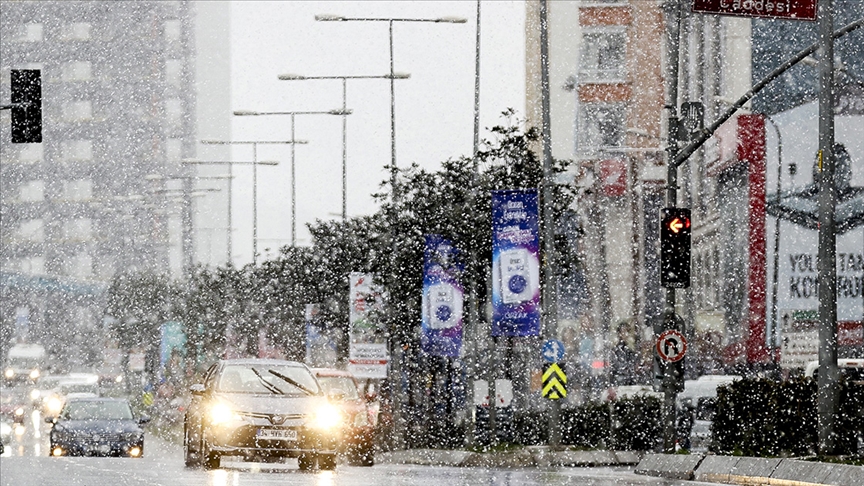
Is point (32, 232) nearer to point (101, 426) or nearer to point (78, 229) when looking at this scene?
point (78, 229)

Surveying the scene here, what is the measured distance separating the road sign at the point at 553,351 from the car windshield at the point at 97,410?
788 centimetres

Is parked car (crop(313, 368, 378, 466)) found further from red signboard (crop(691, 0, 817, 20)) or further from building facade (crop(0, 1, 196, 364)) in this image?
building facade (crop(0, 1, 196, 364))

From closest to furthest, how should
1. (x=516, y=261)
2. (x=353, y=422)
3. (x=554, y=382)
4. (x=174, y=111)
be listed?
(x=353, y=422) → (x=516, y=261) → (x=554, y=382) → (x=174, y=111)

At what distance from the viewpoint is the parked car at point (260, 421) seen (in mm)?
21891

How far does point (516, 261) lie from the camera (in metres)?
32.1

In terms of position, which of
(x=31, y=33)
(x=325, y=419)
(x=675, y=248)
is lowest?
(x=325, y=419)

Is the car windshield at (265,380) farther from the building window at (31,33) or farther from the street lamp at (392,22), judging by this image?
the building window at (31,33)

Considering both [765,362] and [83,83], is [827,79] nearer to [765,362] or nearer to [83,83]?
[765,362]

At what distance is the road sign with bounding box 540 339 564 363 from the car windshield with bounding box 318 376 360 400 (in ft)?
12.3

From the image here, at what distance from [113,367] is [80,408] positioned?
51.7 metres

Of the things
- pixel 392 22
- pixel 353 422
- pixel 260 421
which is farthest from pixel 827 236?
pixel 392 22

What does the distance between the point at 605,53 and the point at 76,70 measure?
10532 cm

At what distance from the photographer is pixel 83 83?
170 m

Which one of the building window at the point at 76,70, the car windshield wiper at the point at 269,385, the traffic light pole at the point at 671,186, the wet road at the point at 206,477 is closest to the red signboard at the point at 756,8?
the traffic light pole at the point at 671,186
